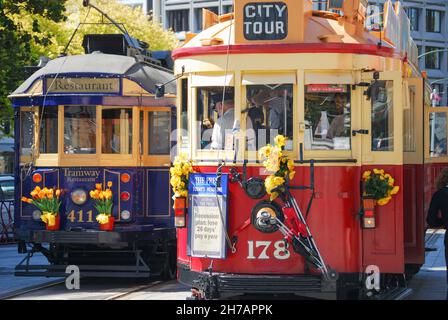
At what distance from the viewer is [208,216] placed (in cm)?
1106

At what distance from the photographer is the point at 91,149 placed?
1488 centimetres

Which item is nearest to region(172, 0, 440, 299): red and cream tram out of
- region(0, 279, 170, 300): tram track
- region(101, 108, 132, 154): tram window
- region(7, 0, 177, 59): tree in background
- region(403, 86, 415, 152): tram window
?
region(403, 86, 415, 152): tram window

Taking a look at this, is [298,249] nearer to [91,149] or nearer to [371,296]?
[371,296]

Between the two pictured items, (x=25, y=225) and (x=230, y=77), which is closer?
(x=230, y=77)

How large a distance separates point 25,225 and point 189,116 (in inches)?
179

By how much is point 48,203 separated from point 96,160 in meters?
0.90

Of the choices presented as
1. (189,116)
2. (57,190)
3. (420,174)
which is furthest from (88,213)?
(420,174)

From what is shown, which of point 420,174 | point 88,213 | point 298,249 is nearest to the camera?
point 298,249

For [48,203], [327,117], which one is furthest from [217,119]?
[48,203]

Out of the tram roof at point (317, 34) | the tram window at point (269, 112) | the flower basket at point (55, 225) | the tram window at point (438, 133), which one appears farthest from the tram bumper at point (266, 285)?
the tram window at point (438, 133)

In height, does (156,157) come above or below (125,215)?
above

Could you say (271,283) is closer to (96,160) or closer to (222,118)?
(222,118)

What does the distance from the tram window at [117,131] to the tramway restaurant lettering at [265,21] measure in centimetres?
427

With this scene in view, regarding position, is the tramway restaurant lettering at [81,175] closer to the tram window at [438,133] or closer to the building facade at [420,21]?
the tram window at [438,133]
